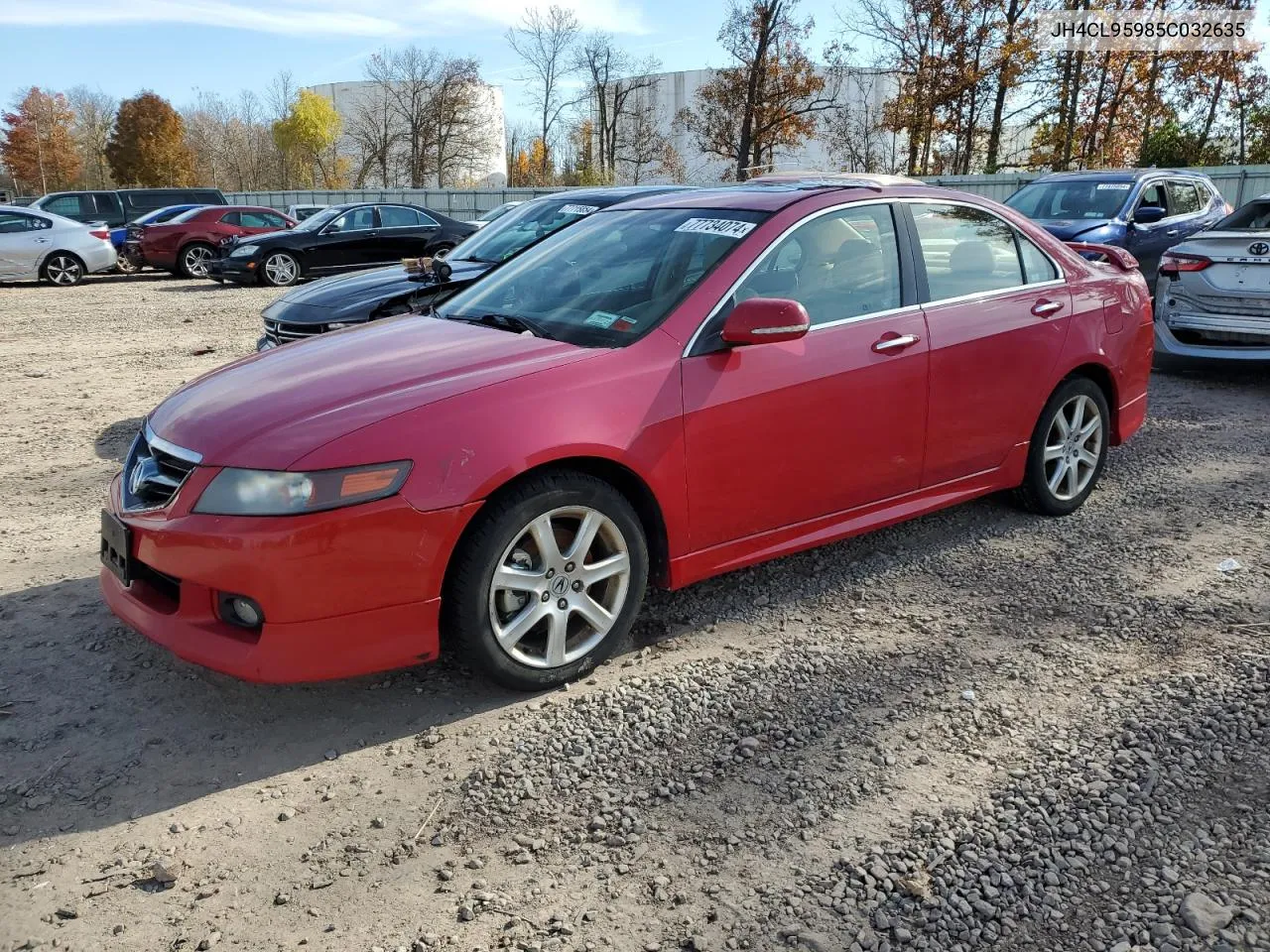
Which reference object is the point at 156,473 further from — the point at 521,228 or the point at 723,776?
the point at 521,228

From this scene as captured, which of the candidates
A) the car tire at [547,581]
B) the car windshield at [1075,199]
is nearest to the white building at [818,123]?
the car windshield at [1075,199]

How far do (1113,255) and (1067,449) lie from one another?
1.54 m

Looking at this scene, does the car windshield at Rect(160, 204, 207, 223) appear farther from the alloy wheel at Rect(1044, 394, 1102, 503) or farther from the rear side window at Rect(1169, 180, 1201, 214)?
the alloy wheel at Rect(1044, 394, 1102, 503)

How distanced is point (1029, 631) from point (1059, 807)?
46.6 inches

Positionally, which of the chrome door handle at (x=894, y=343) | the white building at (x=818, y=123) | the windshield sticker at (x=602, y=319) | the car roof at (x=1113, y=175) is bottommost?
the chrome door handle at (x=894, y=343)

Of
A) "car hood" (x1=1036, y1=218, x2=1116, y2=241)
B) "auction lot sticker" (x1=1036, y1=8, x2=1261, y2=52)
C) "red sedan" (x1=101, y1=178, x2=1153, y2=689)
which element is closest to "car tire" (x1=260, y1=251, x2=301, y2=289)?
"car hood" (x1=1036, y1=218, x2=1116, y2=241)

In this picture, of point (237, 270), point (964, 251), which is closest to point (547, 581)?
point (964, 251)

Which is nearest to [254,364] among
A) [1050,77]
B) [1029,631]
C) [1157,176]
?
[1029,631]

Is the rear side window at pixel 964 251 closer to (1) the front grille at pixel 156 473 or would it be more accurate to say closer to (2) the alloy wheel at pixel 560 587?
(2) the alloy wheel at pixel 560 587

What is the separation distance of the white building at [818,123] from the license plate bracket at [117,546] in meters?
32.4

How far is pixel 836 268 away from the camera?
13.3ft

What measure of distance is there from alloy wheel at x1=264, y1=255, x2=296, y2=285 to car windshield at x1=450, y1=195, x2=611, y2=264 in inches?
400

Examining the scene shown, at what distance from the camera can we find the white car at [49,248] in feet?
61.6

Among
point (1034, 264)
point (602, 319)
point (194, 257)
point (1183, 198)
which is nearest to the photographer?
point (602, 319)
